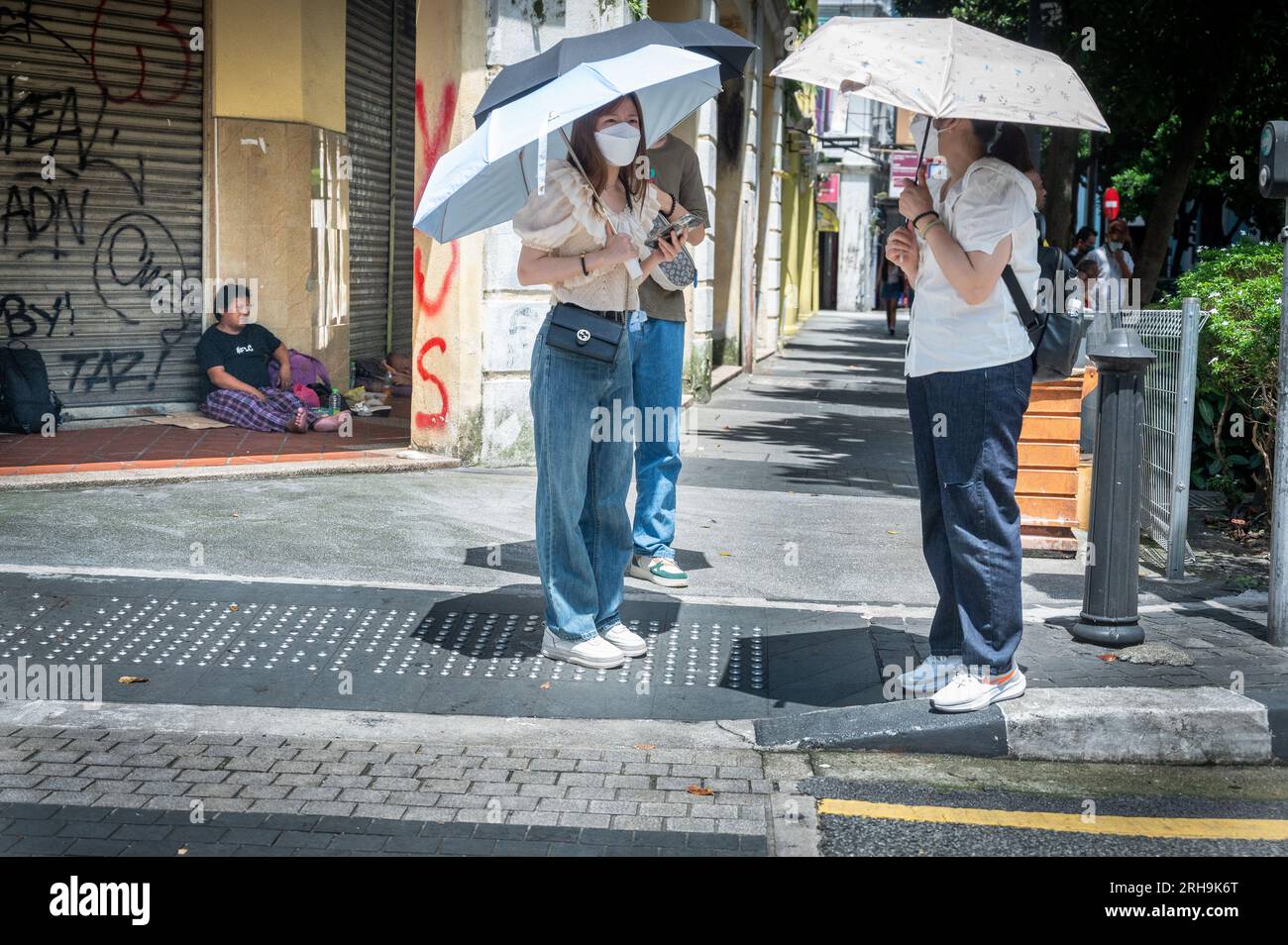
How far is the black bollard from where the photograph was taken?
543 cm

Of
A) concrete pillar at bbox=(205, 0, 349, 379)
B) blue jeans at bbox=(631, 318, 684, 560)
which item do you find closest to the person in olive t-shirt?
blue jeans at bbox=(631, 318, 684, 560)

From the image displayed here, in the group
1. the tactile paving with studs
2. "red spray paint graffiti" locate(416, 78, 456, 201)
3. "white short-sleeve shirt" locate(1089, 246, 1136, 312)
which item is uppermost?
"red spray paint graffiti" locate(416, 78, 456, 201)

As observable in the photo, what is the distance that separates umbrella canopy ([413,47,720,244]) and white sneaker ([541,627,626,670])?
1489 millimetres

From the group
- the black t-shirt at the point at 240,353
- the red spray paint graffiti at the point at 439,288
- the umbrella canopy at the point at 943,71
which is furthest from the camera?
the black t-shirt at the point at 240,353

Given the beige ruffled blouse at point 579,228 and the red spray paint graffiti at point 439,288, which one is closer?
the beige ruffled blouse at point 579,228

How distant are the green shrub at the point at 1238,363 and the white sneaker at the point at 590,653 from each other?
3.76m

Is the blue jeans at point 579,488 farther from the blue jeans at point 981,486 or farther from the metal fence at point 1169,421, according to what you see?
the metal fence at point 1169,421

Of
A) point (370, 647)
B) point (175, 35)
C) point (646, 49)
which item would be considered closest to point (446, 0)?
point (175, 35)

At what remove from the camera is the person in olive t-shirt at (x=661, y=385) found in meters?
6.14

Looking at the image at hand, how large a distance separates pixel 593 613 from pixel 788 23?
1918 cm

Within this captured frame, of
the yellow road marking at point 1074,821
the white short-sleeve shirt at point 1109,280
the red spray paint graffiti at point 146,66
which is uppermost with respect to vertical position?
the red spray paint graffiti at point 146,66

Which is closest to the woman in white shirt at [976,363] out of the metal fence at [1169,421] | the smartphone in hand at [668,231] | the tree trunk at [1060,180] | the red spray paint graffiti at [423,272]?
the smartphone in hand at [668,231]

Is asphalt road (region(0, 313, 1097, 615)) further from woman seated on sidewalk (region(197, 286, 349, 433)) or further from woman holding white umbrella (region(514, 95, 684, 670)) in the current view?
woman seated on sidewalk (region(197, 286, 349, 433))

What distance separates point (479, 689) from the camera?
490 centimetres
